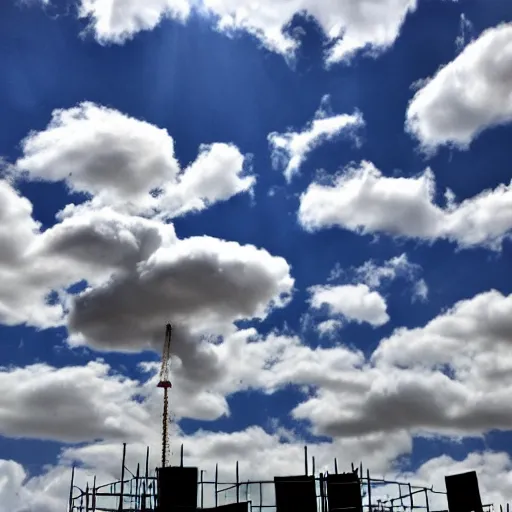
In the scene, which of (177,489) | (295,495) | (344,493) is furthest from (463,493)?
(177,489)

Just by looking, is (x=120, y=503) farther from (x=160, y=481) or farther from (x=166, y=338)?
(x=166, y=338)

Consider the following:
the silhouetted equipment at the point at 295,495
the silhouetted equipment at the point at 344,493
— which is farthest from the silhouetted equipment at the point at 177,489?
the silhouetted equipment at the point at 344,493

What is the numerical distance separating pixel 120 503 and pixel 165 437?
91349 millimetres

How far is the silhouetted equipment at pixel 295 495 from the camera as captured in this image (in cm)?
3794

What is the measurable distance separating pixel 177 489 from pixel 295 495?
5677mm

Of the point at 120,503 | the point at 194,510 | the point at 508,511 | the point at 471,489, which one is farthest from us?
the point at 508,511

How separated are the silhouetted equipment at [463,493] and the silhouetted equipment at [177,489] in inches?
547

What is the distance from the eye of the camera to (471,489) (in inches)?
1612

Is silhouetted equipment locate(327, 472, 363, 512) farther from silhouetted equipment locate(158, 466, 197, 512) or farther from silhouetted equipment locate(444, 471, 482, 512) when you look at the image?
silhouetted equipment locate(158, 466, 197, 512)

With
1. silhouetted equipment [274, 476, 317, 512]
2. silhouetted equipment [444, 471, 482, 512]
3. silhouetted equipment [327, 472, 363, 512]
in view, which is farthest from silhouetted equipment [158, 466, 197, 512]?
silhouetted equipment [444, 471, 482, 512]

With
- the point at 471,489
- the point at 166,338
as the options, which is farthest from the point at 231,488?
the point at 166,338

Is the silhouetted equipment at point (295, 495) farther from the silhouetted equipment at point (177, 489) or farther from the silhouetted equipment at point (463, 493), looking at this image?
the silhouetted equipment at point (463, 493)

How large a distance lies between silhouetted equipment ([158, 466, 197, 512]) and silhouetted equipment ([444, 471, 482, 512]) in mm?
13898

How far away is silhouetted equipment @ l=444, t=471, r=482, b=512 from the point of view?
4075 centimetres
